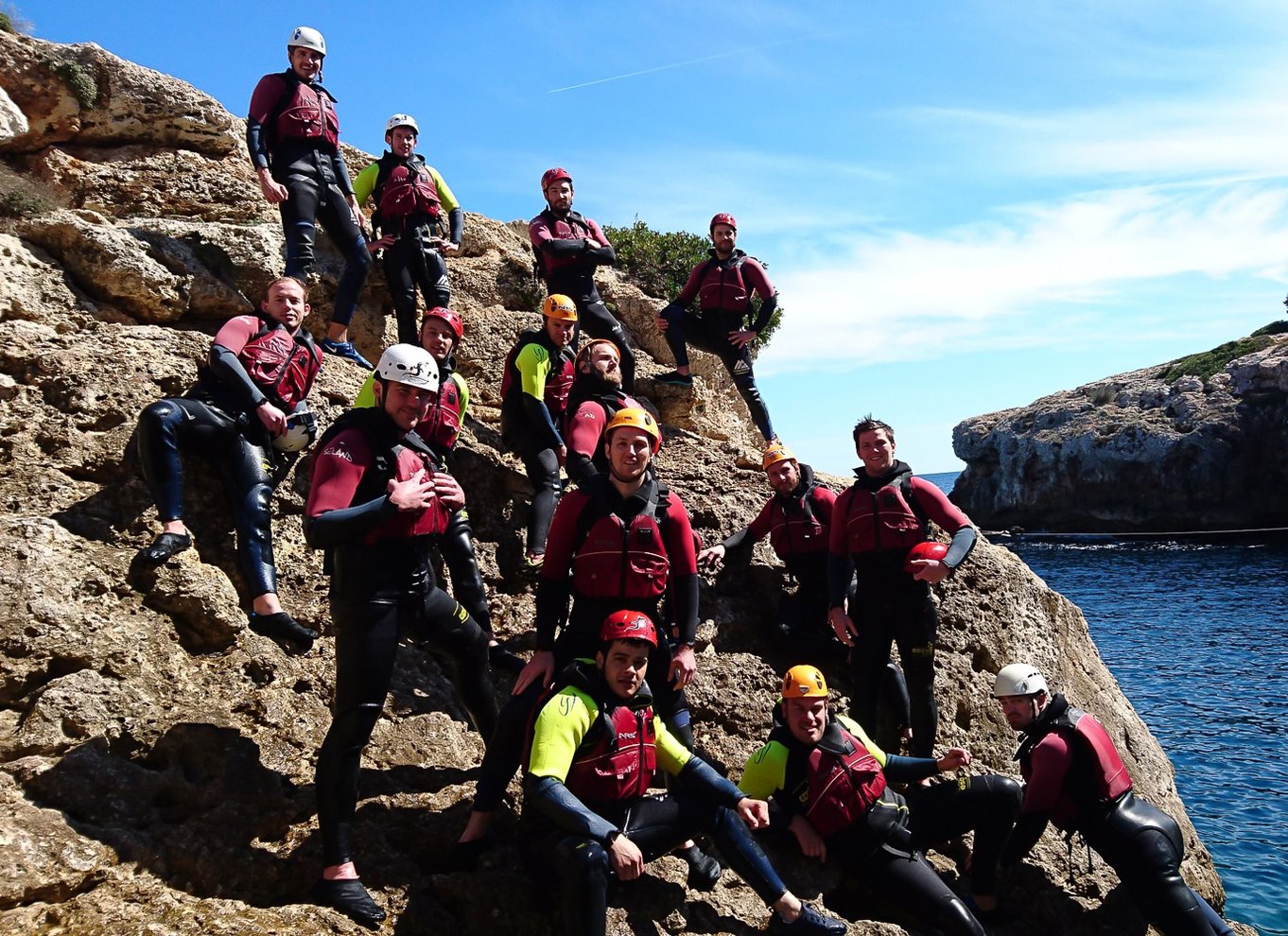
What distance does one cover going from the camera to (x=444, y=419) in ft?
23.1

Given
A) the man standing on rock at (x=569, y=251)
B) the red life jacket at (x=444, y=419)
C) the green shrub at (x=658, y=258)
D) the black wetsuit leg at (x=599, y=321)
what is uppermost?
the green shrub at (x=658, y=258)

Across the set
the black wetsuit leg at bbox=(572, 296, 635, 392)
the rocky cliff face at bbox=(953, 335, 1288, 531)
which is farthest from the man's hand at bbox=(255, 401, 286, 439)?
the rocky cliff face at bbox=(953, 335, 1288, 531)

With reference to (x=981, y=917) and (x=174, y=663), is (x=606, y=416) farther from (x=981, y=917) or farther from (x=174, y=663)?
(x=981, y=917)

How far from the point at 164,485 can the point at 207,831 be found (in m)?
2.49

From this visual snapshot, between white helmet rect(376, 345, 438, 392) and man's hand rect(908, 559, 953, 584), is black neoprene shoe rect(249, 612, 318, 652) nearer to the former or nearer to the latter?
white helmet rect(376, 345, 438, 392)

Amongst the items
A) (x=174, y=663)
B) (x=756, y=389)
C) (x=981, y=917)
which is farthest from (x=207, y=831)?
(x=756, y=389)

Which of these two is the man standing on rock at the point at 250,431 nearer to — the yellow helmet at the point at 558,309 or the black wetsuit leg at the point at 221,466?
the black wetsuit leg at the point at 221,466

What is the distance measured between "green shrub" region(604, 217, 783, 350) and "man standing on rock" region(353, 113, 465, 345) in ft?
31.2

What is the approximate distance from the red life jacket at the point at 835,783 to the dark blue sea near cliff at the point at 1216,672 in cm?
904

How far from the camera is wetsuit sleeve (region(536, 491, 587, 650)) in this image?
19.4ft

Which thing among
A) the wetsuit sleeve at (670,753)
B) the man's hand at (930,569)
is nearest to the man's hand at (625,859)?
the wetsuit sleeve at (670,753)

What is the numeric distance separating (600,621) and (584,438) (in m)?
2.58

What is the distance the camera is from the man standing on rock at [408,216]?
33.1 ft

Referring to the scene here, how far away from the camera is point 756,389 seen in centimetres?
1204
